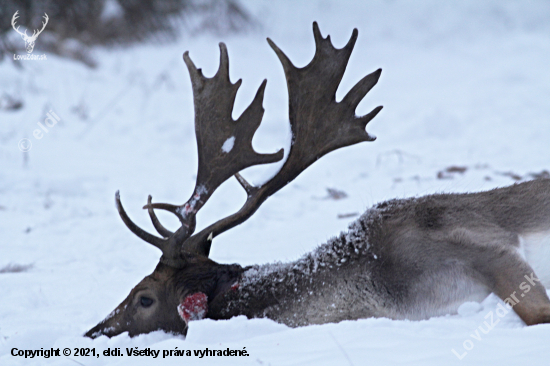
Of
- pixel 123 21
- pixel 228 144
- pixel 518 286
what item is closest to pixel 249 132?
pixel 228 144

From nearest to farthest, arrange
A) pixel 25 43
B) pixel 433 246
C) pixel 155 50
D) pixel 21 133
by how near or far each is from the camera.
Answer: pixel 433 246
pixel 21 133
pixel 25 43
pixel 155 50

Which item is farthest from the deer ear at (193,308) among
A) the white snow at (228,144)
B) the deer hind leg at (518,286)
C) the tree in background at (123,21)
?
the tree in background at (123,21)

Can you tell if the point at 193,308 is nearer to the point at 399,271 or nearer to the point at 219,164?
the point at 219,164

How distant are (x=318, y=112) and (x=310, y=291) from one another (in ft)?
3.95

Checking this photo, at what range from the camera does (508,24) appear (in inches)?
591

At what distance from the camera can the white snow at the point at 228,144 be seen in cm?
374

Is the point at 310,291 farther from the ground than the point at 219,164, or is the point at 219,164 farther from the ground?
the point at 219,164

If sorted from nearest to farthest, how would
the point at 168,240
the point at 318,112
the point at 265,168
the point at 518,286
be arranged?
the point at 518,286, the point at 168,240, the point at 318,112, the point at 265,168

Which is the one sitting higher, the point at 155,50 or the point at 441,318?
the point at 155,50

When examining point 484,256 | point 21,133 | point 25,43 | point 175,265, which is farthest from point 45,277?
point 25,43

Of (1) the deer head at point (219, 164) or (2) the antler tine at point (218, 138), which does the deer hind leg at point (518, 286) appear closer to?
(1) the deer head at point (219, 164)

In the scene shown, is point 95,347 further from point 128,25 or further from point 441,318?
point 128,25

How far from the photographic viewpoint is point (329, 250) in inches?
147

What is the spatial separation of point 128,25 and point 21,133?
8295 millimetres
